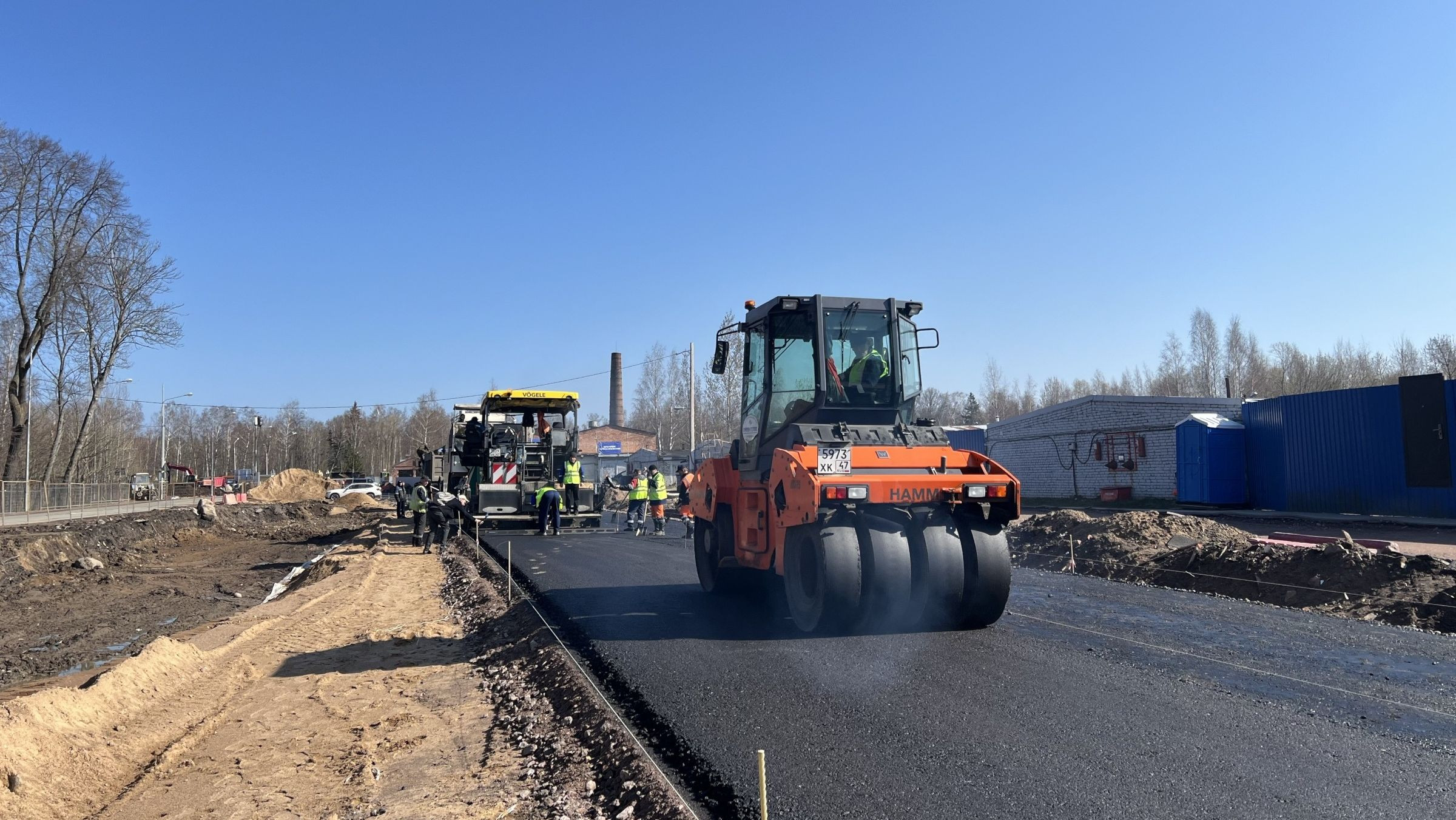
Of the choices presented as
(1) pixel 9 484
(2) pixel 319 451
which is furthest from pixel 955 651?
(2) pixel 319 451

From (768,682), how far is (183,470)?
73.2 meters

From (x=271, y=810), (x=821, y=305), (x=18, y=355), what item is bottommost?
(x=271, y=810)

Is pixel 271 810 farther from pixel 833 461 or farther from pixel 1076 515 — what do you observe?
pixel 1076 515

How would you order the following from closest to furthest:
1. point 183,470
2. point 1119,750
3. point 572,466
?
point 1119,750 → point 572,466 → point 183,470

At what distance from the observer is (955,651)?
6766mm

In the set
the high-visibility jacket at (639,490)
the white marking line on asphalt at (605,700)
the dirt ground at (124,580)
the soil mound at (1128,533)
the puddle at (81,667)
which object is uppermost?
the high-visibility jacket at (639,490)

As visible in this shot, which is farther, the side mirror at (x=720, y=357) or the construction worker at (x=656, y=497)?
the construction worker at (x=656, y=497)

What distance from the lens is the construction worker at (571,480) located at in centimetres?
2033

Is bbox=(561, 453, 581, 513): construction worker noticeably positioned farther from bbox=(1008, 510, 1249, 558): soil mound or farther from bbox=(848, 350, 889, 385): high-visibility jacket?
bbox=(848, 350, 889, 385): high-visibility jacket

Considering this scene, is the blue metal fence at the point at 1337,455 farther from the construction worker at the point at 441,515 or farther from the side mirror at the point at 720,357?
the construction worker at the point at 441,515

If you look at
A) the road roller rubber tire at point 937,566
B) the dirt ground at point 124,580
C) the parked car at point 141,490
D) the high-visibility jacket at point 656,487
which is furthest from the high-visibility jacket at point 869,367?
the parked car at point 141,490

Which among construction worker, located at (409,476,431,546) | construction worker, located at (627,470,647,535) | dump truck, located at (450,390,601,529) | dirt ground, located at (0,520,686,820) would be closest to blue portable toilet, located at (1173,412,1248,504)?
construction worker, located at (627,470,647,535)

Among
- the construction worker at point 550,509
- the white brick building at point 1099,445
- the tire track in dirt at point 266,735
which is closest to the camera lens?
the tire track in dirt at point 266,735

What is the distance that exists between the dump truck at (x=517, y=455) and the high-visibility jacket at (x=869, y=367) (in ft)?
43.2
